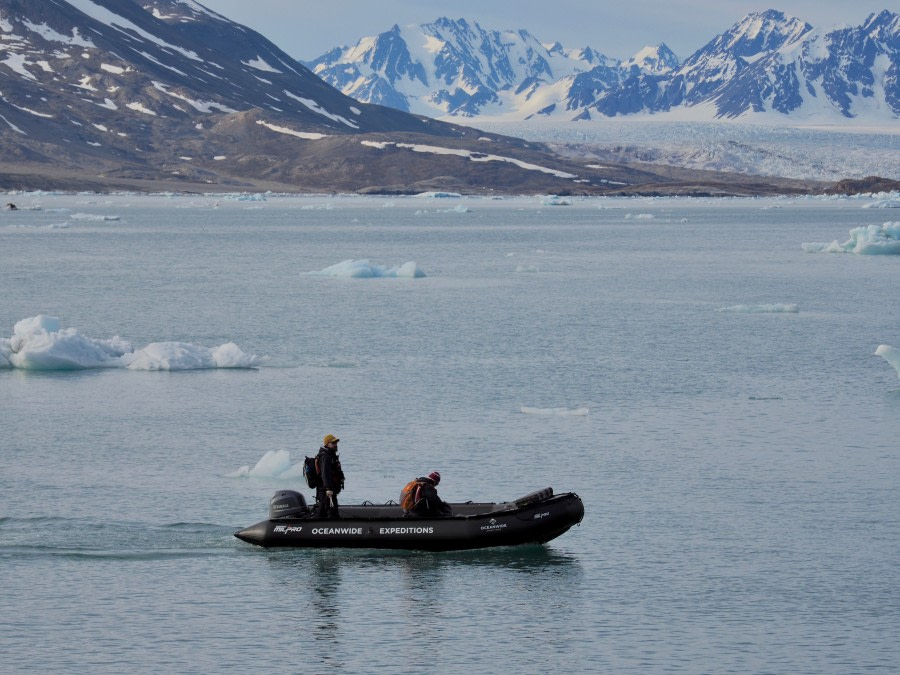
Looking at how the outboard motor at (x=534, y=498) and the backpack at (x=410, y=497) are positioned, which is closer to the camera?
the backpack at (x=410, y=497)

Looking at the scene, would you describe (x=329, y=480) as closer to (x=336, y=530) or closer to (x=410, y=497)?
(x=336, y=530)

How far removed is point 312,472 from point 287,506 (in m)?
0.75

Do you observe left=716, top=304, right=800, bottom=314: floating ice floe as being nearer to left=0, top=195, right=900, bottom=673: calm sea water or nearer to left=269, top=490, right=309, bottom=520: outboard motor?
left=0, top=195, right=900, bottom=673: calm sea water

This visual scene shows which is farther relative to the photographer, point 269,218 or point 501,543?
point 269,218

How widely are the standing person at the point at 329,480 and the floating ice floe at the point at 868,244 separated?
266ft

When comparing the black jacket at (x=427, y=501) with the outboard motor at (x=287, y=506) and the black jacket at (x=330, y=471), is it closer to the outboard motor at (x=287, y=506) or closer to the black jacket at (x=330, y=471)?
the black jacket at (x=330, y=471)

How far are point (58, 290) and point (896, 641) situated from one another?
6044 centimetres

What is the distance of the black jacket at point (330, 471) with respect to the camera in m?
25.3

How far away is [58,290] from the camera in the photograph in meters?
74.4

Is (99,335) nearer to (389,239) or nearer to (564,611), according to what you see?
(564,611)

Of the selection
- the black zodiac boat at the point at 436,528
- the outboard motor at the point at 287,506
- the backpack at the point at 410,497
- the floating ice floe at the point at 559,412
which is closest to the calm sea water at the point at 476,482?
the floating ice floe at the point at 559,412

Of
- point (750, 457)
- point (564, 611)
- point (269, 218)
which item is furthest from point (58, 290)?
point (269, 218)

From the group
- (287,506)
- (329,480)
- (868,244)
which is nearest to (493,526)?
(329,480)

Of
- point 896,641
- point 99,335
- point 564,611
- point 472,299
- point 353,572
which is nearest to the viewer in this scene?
point 896,641
